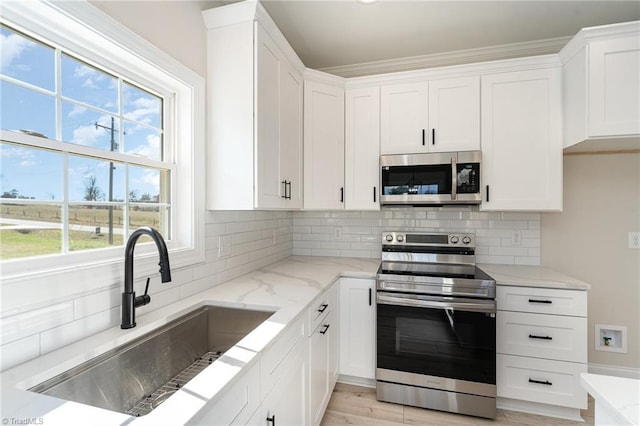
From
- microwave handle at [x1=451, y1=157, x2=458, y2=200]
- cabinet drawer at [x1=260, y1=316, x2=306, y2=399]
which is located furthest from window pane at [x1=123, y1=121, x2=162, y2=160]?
microwave handle at [x1=451, y1=157, x2=458, y2=200]

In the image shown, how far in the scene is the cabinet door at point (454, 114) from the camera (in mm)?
2322

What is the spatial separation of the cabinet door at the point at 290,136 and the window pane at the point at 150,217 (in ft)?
2.40

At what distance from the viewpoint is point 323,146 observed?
2555 millimetres

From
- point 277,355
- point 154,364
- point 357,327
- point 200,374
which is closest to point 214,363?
point 200,374

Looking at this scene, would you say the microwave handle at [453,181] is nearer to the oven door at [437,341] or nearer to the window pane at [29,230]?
the oven door at [437,341]

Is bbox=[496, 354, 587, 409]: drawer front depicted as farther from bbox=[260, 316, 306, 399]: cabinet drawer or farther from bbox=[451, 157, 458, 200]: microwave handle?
bbox=[260, 316, 306, 399]: cabinet drawer

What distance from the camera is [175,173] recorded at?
169cm

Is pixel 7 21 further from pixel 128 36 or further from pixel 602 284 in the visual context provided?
pixel 602 284

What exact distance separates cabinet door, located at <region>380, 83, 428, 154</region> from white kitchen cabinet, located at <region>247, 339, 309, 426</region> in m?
1.71

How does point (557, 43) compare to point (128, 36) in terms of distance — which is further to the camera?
point (557, 43)

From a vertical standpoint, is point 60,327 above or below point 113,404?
above

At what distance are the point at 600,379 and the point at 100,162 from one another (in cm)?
188

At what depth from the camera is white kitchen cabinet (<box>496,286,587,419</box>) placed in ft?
6.40

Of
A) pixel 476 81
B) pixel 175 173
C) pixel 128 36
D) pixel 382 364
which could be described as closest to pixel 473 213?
pixel 476 81
